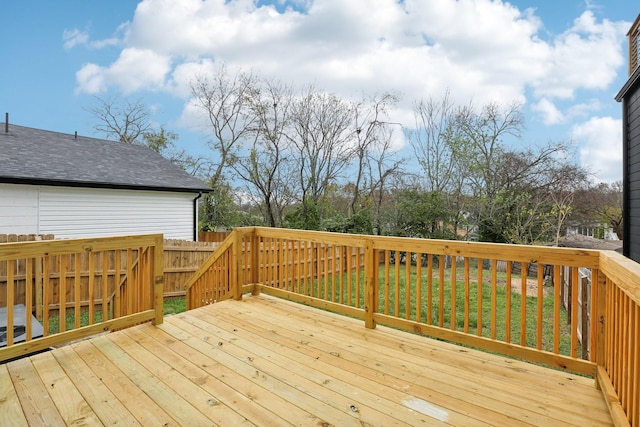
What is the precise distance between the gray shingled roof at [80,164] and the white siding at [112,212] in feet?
1.05

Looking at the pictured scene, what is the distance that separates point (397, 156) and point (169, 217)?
27.1ft

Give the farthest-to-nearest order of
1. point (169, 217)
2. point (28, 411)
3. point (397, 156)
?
point (397, 156), point (169, 217), point (28, 411)

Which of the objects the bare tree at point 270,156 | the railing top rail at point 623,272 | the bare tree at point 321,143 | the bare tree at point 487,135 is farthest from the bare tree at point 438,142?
the railing top rail at point 623,272

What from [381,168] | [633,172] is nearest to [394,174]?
[381,168]

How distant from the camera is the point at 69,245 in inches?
108

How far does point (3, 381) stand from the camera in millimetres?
2238

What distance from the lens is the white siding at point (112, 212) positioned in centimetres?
827

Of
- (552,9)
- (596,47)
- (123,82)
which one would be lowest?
(596,47)

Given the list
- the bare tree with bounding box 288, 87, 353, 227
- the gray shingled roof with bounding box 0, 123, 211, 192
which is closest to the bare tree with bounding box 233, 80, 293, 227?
the bare tree with bounding box 288, 87, 353, 227

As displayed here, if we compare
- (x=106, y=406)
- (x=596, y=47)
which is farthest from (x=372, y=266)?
(x=596, y=47)

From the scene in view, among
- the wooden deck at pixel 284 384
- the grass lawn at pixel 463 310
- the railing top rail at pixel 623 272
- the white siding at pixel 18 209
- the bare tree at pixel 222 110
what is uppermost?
the bare tree at pixel 222 110

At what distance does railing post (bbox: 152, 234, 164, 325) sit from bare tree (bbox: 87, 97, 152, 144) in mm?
16479

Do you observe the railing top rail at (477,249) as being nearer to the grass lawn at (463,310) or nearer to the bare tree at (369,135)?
the grass lawn at (463,310)

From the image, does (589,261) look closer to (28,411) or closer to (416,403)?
(416,403)
